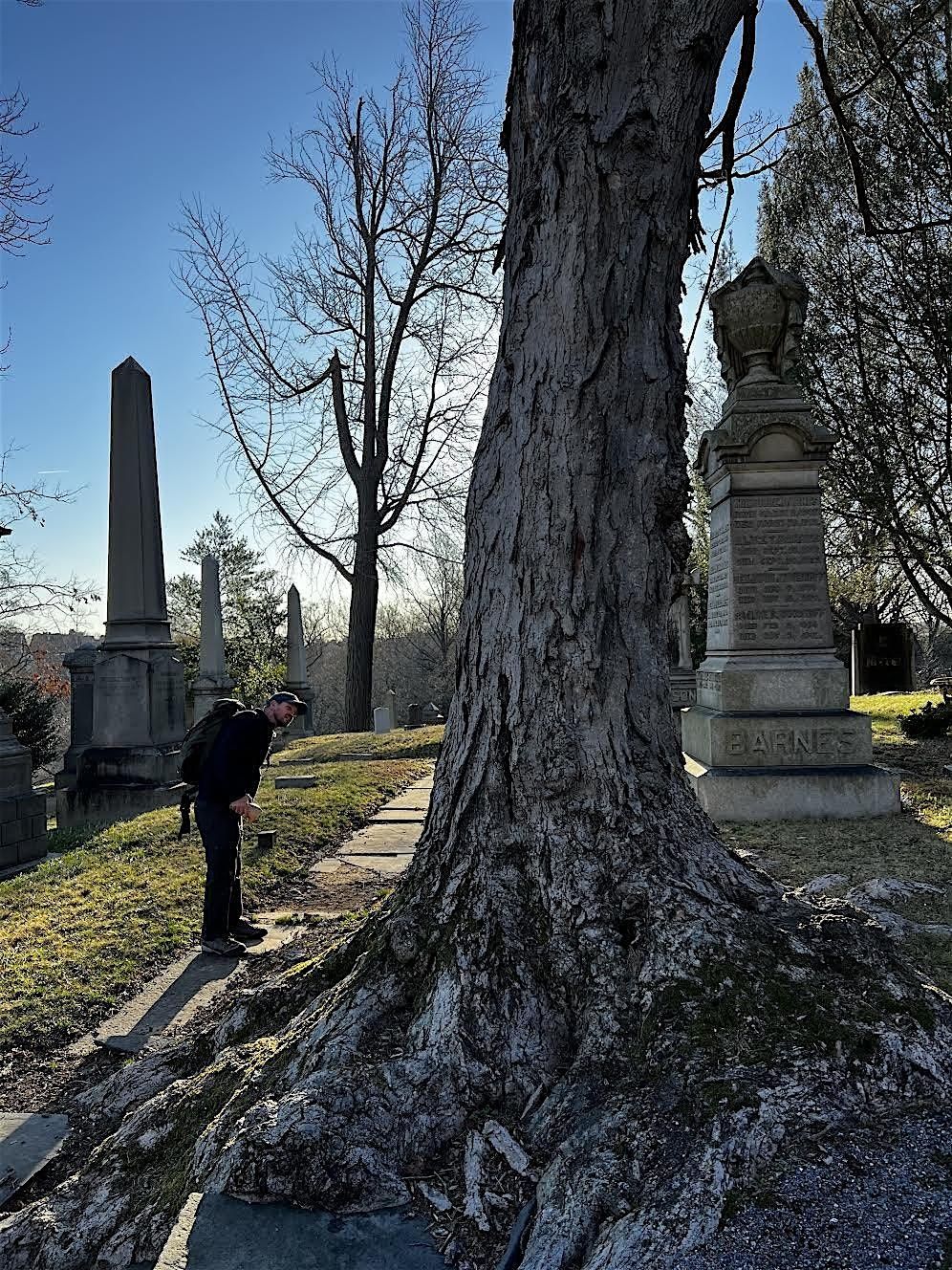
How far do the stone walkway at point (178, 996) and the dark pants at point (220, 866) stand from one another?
0.21m

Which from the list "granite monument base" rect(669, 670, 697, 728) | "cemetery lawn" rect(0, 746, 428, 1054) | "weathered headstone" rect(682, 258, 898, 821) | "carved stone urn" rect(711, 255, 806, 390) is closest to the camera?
"cemetery lawn" rect(0, 746, 428, 1054)

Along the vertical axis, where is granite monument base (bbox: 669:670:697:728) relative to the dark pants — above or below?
above

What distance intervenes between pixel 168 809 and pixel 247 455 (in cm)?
1223

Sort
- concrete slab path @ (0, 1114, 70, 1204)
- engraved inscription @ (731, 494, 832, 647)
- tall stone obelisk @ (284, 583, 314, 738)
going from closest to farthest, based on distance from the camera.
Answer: concrete slab path @ (0, 1114, 70, 1204)
engraved inscription @ (731, 494, 832, 647)
tall stone obelisk @ (284, 583, 314, 738)

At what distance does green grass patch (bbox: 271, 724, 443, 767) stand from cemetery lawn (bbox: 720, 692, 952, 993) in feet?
27.0

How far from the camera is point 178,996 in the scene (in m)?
4.65

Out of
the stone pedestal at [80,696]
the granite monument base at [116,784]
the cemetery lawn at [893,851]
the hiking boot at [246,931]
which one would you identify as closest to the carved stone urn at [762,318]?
the cemetery lawn at [893,851]

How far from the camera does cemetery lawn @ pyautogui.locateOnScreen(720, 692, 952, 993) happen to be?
4289 millimetres

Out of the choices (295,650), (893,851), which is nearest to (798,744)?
(893,851)

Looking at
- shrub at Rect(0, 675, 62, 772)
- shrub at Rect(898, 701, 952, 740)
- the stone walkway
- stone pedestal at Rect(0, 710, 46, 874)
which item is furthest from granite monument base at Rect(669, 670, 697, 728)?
shrub at Rect(0, 675, 62, 772)

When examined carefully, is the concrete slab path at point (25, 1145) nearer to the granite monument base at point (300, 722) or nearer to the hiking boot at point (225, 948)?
A: the hiking boot at point (225, 948)

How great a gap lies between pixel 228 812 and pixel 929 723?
10.9 metres

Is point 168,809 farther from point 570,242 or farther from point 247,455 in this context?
point 247,455

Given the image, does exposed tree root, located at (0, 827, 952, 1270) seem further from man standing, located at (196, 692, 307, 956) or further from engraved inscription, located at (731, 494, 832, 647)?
engraved inscription, located at (731, 494, 832, 647)
